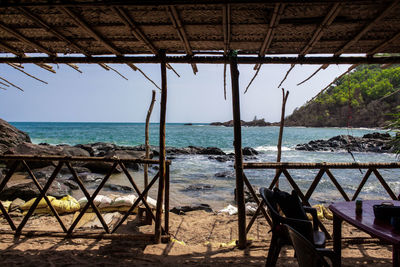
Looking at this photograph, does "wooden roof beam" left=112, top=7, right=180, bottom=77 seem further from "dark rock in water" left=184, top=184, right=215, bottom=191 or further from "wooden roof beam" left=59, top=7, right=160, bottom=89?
"dark rock in water" left=184, top=184, right=215, bottom=191

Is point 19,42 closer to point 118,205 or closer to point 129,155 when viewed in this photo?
point 118,205

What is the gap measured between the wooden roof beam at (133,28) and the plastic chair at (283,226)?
2.35 metres

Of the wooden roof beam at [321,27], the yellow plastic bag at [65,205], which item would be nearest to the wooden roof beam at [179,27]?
the wooden roof beam at [321,27]

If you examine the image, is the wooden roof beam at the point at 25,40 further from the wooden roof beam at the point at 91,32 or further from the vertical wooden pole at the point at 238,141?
the vertical wooden pole at the point at 238,141

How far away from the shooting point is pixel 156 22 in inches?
112

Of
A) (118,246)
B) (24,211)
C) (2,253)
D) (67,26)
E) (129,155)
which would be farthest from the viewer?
(129,155)

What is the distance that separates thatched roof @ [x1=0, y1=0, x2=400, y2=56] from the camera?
2.46m

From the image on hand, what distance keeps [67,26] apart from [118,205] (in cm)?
403

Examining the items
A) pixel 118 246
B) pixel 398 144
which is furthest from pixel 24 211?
pixel 398 144

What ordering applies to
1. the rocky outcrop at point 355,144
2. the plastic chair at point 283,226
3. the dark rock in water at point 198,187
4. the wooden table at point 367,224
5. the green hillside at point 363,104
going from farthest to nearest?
the green hillside at point 363,104 < the rocky outcrop at point 355,144 < the dark rock in water at point 198,187 < the plastic chair at point 283,226 < the wooden table at point 367,224

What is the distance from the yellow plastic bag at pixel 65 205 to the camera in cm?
542

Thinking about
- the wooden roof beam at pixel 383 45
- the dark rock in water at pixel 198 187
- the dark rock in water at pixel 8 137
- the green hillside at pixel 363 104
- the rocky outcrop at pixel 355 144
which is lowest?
the dark rock in water at pixel 198 187

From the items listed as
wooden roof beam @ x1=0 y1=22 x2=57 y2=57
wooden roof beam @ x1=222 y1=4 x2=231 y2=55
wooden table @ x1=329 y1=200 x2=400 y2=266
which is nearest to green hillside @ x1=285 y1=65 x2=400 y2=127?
wooden roof beam @ x1=222 y1=4 x2=231 y2=55

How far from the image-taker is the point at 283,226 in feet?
8.23
